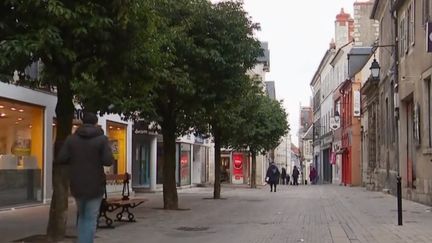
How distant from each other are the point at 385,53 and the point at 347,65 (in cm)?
2148

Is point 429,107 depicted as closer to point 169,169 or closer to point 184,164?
point 169,169

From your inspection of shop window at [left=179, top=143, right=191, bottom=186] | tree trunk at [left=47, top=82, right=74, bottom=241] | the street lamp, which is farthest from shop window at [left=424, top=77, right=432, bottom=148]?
shop window at [left=179, top=143, right=191, bottom=186]

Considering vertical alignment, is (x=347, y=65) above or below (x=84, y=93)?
above

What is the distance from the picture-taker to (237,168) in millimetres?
54750

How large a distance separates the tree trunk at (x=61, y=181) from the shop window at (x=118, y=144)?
617 inches

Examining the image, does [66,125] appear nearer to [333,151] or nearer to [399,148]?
[399,148]

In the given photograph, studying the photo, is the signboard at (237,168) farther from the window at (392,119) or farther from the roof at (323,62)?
the window at (392,119)

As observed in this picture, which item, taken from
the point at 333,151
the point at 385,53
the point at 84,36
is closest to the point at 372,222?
the point at 84,36

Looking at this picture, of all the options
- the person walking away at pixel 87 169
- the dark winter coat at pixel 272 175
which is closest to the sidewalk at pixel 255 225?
the person walking away at pixel 87 169

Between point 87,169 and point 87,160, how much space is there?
104 millimetres

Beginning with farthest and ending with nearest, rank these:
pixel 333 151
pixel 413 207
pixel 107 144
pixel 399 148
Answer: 1. pixel 333 151
2. pixel 399 148
3. pixel 413 207
4. pixel 107 144

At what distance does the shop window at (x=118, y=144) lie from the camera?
28.1 meters

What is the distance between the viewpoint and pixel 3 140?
763 inches

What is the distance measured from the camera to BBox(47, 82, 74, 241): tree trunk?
11.8 m
